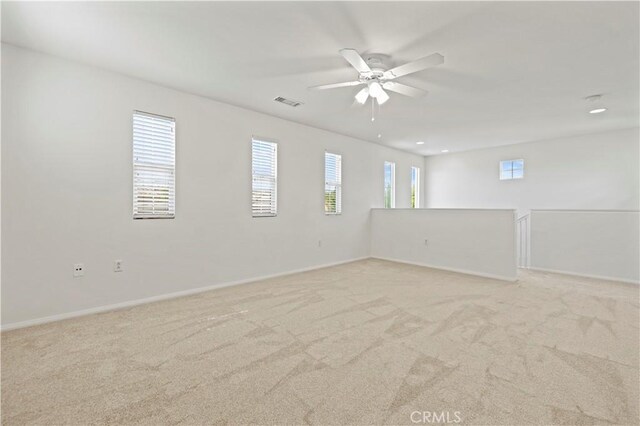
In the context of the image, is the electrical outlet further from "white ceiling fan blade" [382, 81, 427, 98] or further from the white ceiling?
"white ceiling fan blade" [382, 81, 427, 98]

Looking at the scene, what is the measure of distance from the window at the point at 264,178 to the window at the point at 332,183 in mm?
1204

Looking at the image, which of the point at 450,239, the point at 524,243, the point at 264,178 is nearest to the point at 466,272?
the point at 450,239

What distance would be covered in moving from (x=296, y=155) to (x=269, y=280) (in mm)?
2175

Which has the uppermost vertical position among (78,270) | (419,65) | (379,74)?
(379,74)

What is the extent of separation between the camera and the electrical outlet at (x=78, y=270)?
2.94m

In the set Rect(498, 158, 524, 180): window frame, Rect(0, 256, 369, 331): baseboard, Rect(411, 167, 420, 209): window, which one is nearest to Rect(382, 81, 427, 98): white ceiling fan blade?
Rect(0, 256, 369, 331): baseboard

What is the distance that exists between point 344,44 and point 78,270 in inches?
137

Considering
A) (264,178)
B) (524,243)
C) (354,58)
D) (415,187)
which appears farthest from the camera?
(415,187)

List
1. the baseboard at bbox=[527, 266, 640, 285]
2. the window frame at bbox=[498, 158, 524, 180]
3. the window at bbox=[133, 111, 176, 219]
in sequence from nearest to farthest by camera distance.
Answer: the window at bbox=[133, 111, 176, 219]
the baseboard at bbox=[527, 266, 640, 285]
the window frame at bbox=[498, 158, 524, 180]

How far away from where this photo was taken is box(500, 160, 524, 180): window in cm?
657

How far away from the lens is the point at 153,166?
3.43m

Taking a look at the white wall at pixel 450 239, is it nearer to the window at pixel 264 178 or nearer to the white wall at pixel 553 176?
the white wall at pixel 553 176

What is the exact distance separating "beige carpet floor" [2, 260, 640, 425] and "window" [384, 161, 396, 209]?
393cm

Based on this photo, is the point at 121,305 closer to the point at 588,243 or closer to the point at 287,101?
the point at 287,101
